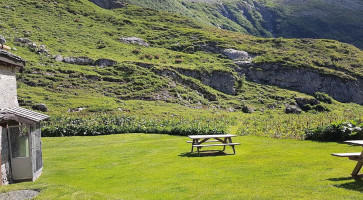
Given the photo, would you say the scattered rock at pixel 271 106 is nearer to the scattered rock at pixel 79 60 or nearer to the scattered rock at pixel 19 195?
the scattered rock at pixel 79 60

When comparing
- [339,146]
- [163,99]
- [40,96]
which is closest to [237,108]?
[163,99]

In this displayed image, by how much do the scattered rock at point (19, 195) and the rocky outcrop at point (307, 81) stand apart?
77.5 meters

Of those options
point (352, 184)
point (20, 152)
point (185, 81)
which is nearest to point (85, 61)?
point (185, 81)

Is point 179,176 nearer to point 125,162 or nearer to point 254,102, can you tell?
point 125,162

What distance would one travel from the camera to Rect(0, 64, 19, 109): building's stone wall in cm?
1488

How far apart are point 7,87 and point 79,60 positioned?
58.1m

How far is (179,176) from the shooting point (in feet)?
47.6

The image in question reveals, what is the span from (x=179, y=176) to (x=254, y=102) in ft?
200

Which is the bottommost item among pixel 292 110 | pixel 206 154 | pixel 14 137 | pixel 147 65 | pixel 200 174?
pixel 292 110

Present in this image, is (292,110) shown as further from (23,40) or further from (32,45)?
(23,40)

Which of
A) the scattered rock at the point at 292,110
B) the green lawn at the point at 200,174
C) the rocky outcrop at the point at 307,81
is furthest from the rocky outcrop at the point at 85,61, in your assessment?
the green lawn at the point at 200,174

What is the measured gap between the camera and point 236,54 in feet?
305

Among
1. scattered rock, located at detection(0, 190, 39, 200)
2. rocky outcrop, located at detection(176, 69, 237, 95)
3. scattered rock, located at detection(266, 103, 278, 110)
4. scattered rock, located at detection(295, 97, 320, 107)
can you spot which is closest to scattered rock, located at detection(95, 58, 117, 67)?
rocky outcrop, located at detection(176, 69, 237, 95)

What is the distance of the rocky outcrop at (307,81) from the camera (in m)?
86.6
